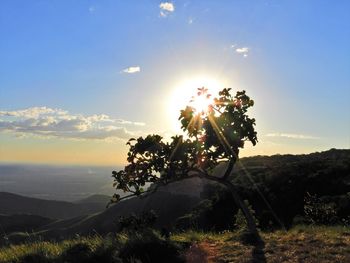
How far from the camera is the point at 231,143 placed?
15266mm

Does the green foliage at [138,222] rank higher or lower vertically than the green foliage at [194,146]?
lower

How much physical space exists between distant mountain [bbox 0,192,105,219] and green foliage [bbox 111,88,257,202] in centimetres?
13500

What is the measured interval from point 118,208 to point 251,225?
6645cm

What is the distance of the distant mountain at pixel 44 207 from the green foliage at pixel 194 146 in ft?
443

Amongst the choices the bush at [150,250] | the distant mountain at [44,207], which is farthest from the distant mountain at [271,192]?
the distant mountain at [44,207]

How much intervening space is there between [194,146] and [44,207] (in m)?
149

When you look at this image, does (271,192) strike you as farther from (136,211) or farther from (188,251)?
(188,251)

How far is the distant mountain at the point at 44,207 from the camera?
14938 cm

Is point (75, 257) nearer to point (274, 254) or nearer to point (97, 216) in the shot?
point (274, 254)

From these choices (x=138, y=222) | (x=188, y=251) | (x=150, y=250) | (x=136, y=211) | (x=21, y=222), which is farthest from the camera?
(x=21, y=222)

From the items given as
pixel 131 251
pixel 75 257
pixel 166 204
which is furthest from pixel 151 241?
pixel 166 204

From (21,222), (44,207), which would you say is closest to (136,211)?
(21,222)

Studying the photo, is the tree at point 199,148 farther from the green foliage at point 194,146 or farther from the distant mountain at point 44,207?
the distant mountain at point 44,207

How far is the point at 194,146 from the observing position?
1573 cm
